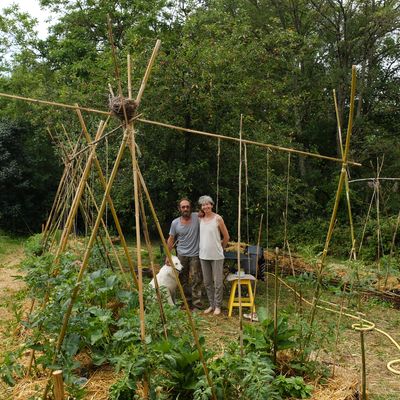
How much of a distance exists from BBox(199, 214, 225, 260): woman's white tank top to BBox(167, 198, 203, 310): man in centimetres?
21

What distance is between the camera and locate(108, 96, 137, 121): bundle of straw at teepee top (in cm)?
257

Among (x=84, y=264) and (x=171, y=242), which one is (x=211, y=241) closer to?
(x=171, y=242)

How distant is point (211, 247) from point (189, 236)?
34 centimetres

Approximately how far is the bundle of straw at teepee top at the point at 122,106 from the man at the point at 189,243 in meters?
2.49

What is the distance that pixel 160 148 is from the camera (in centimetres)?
652

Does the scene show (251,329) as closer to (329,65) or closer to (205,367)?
(205,367)

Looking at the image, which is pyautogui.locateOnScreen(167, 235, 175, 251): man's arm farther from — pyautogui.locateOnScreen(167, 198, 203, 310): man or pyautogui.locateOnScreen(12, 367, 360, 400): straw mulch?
pyautogui.locateOnScreen(12, 367, 360, 400): straw mulch

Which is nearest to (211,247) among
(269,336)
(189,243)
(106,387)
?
(189,243)

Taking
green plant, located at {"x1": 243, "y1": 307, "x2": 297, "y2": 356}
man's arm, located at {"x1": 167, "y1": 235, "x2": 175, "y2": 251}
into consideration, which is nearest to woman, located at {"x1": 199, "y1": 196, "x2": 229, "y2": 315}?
man's arm, located at {"x1": 167, "y1": 235, "x2": 175, "y2": 251}

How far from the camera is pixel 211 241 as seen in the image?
4934 mm

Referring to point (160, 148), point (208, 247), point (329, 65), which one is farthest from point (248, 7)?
point (208, 247)

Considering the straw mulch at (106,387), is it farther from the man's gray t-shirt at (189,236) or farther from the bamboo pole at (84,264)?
the man's gray t-shirt at (189,236)

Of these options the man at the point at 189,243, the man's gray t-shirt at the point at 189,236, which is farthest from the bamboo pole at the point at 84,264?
the man's gray t-shirt at the point at 189,236

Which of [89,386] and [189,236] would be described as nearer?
[89,386]
